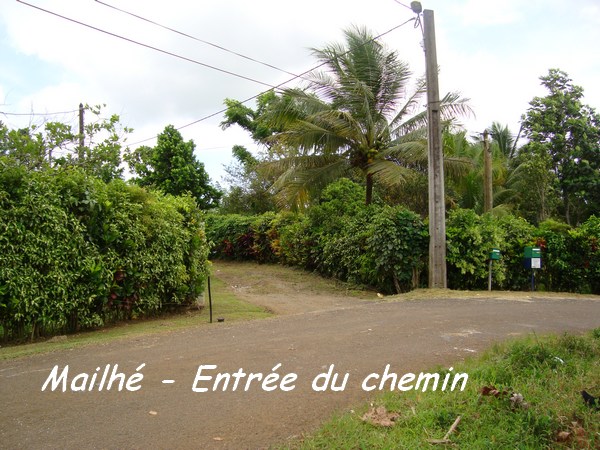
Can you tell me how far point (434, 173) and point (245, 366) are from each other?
894cm

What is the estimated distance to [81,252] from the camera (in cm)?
880

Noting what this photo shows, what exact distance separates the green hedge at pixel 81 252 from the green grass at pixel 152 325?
31cm

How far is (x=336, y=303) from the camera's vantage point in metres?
13.4

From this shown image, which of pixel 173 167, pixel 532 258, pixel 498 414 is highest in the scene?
pixel 173 167

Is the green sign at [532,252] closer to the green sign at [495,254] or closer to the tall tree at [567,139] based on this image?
the green sign at [495,254]

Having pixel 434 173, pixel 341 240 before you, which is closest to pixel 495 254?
pixel 434 173

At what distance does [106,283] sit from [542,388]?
7226mm

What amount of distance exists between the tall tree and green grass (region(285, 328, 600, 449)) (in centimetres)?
2385

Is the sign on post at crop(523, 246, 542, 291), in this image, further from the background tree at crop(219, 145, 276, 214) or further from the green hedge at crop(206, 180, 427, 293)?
the background tree at crop(219, 145, 276, 214)

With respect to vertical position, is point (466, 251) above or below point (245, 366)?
above

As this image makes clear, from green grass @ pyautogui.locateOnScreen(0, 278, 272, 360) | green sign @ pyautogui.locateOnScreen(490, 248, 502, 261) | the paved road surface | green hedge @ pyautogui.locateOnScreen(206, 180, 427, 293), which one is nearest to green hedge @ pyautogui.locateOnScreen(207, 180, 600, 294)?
green hedge @ pyautogui.locateOnScreen(206, 180, 427, 293)

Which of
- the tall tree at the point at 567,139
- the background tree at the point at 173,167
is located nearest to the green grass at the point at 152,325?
the background tree at the point at 173,167

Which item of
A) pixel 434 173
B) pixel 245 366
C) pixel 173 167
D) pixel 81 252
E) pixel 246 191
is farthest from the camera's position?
pixel 246 191

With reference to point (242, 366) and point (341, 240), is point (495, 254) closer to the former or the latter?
point (341, 240)
